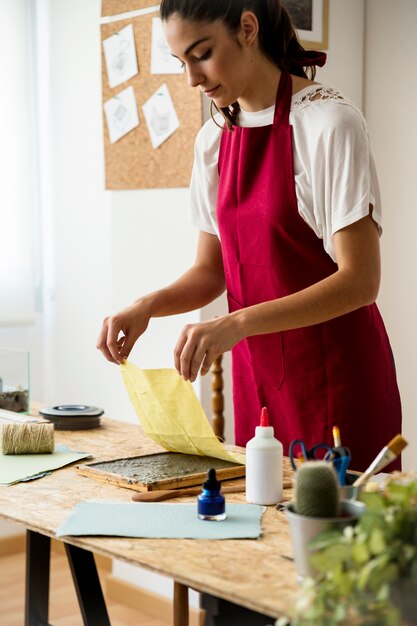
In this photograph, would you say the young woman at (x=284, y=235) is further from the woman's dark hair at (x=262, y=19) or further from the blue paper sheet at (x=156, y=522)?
the blue paper sheet at (x=156, y=522)

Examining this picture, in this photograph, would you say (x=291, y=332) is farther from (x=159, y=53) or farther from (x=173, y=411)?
(x=159, y=53)

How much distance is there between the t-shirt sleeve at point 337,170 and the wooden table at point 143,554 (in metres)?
0.59

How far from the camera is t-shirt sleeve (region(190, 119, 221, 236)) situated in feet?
7.38

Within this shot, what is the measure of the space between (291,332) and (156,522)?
667mm

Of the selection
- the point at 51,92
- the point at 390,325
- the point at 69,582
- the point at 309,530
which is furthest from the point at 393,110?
the point at 309,530

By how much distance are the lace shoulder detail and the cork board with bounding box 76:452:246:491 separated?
752 mm

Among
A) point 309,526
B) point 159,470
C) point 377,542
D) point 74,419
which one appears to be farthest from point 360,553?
point 74,419

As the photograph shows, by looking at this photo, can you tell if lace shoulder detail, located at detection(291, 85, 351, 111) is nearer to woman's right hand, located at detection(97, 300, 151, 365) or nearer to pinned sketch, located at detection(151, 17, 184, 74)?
woman's right hand, located at detection(97, 300, 151, 365)

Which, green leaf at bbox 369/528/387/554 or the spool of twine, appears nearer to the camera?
green leaf at bbox 369/528/387/554

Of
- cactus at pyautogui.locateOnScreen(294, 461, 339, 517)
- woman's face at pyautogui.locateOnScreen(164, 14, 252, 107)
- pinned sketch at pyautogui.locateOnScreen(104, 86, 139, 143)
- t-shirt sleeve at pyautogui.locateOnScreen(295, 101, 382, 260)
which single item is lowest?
cactus at pyautogui.locateOnScreen(294, 461, 339, 517)

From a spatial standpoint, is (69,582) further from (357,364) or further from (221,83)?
(221,83)

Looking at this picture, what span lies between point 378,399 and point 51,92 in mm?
2622

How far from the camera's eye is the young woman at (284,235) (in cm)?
191

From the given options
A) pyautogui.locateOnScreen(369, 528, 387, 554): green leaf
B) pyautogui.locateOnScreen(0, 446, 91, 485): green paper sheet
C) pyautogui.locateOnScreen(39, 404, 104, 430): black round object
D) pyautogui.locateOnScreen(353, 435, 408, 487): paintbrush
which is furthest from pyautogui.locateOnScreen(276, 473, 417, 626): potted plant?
pyautogui.locateOnScreen(39, 404, 104, 430): black round object
